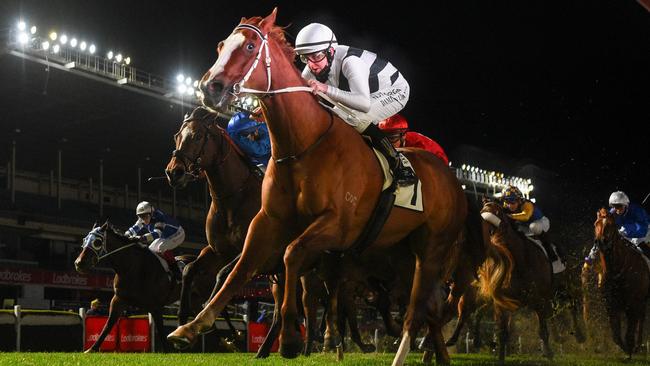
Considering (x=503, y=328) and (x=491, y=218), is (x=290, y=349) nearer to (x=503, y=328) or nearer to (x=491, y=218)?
(x=503, y=328)

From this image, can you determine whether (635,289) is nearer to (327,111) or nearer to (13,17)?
(327,111)

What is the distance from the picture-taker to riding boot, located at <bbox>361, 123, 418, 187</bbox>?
18.2 feet

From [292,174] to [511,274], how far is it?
6.42 metres

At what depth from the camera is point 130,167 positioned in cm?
3781

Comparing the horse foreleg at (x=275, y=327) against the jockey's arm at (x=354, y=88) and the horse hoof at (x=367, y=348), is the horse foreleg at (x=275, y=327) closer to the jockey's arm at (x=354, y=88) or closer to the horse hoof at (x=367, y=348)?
the jockey's arm at (x=354, y=88)

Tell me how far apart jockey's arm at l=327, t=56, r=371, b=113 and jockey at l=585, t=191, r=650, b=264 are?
8486mm

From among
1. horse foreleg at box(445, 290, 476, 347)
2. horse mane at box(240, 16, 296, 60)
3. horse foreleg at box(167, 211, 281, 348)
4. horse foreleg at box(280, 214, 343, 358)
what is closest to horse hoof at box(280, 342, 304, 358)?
horse foreleg at box(280, 214, 343, 358)

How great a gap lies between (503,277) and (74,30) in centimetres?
2533

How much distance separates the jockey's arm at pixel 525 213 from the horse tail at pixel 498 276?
1.58 metres

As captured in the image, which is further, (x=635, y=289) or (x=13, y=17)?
(x=13, y=17)

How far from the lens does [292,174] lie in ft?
16.4

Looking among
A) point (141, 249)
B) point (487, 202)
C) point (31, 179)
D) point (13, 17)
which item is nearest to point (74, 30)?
point (13, 17)

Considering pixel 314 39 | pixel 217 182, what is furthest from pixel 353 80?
pixel 217 182

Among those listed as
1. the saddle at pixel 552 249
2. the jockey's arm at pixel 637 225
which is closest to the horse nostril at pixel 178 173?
the saddle at pixel 552 249
